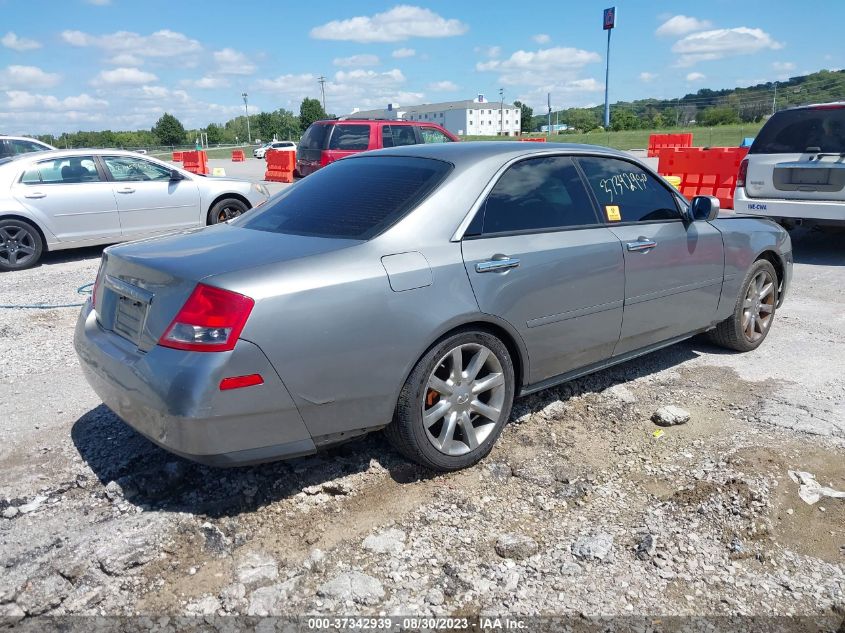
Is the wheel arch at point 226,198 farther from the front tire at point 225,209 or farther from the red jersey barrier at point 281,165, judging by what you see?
the red jersey barrier at point 281,165

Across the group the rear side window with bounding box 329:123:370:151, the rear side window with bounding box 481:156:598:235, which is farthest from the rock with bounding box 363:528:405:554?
the rear side window with bounding box 329:123:370:151

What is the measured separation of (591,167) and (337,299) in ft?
6.96

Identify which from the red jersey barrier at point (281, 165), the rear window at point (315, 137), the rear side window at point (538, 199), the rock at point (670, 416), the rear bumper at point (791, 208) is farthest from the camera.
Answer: the red jersey barrier at point (281, 165)

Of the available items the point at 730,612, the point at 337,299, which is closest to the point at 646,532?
the point at 730,612

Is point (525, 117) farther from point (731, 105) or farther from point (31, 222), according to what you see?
point (31, 222)

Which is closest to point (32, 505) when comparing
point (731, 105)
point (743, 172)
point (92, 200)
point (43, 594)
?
point (43, 594)

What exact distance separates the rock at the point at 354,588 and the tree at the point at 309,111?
102m

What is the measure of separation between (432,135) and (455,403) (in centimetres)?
1388

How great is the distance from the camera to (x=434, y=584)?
2.64 m

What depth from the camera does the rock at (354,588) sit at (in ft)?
8.42

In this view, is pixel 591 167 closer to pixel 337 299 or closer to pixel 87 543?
pixel 337 299

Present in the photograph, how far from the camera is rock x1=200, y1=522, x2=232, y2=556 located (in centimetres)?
285

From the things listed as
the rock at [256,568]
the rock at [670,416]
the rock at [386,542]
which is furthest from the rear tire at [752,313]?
the rock at [256,568]

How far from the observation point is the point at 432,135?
16344 millimetres
